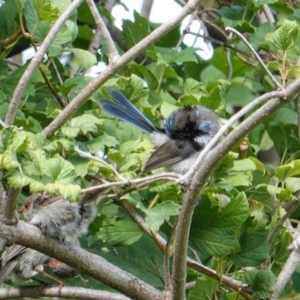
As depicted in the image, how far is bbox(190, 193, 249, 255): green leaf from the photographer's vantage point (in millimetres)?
3059

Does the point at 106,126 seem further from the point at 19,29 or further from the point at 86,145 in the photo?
the point at 19,29

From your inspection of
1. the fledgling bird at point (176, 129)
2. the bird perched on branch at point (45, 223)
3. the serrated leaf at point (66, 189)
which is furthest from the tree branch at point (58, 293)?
the serrated leaf at point (66, 189)

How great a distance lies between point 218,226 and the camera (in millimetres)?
3135

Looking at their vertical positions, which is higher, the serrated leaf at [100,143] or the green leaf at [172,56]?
the serrated leaf at [100,143]

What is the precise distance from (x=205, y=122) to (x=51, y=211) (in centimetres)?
73

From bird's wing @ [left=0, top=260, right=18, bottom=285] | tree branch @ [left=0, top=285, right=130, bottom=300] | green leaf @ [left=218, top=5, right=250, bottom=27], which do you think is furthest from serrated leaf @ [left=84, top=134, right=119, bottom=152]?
green leaf @ [left=218, top=5, right=250, bottom=27]

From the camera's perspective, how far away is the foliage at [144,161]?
110 inches

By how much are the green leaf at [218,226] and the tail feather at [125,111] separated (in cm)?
49

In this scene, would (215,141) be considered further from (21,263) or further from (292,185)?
(21,263)

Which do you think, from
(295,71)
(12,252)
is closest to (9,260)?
(12,252)

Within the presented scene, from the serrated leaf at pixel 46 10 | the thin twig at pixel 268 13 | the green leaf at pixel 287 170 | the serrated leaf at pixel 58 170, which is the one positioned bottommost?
the green leaf at pixel 287 170

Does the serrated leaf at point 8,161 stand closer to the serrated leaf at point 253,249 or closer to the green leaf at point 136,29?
the serrated leaf at point 253,249

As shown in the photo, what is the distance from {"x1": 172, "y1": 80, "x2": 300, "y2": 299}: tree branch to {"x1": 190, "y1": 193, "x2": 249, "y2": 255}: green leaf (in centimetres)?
33

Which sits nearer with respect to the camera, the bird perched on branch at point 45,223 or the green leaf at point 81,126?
the green leaf at point 81,126
